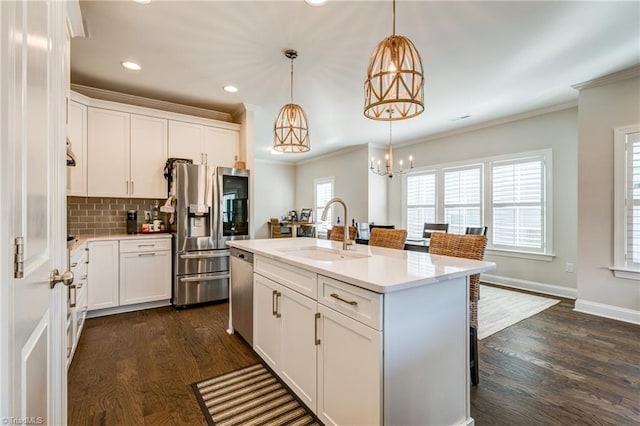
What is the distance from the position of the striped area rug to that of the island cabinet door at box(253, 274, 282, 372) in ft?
0.44

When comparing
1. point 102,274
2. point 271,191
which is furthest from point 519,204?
point 271,191

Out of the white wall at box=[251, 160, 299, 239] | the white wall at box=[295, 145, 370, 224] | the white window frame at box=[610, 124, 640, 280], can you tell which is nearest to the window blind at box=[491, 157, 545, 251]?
the white window frame at box=[610, 124, 640, 280]

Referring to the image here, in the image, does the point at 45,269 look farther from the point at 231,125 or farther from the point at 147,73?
the point at 231,125

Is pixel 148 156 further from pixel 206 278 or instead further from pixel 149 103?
pixel 206 278

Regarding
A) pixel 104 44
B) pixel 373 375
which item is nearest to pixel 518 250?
pixel 373 375

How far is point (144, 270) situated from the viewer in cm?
349

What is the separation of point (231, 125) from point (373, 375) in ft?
12.7

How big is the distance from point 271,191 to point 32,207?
7631 millimetres

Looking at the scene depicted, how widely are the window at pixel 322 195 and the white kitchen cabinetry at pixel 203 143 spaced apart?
139 inches

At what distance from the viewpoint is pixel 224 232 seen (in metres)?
3.84

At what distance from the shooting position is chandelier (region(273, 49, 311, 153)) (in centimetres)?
265

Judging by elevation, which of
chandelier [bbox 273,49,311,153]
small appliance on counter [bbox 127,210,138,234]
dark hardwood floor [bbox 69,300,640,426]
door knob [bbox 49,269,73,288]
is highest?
chandelier [bbox 273,49,311,153]

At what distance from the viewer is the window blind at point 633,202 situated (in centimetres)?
310

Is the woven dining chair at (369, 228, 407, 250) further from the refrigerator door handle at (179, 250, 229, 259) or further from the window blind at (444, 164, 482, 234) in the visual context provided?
the window blind at (444, 164, 482, 234)
